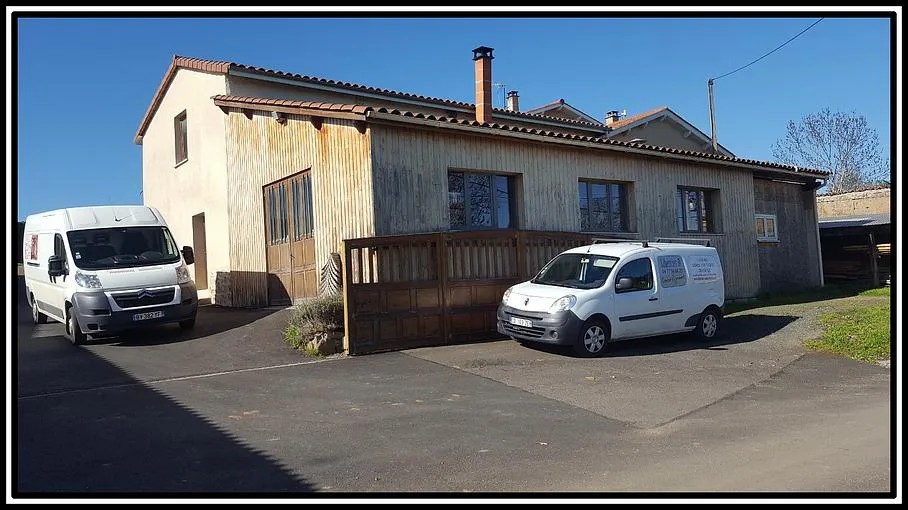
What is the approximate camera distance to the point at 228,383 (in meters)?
9.12

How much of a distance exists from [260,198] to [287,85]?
3.58 meters

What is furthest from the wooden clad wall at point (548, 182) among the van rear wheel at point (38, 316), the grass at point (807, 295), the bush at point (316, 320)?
the van rear wheel at point (38, 316)

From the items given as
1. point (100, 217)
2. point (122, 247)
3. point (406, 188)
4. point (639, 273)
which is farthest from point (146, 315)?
point (639, 273)

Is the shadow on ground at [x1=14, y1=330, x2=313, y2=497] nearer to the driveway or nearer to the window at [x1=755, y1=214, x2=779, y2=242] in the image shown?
the driveway

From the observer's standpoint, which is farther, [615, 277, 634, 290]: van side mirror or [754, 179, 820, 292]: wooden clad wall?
[754, 179, 820, 292]: wooden clad wall

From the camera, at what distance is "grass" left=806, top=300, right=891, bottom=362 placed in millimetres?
10891

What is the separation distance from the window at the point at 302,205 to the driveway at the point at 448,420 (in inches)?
128

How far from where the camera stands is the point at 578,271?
1158 centimetres

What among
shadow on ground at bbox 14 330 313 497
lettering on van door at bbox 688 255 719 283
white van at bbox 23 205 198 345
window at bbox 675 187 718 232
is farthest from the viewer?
window at bbox 675 187 718 232

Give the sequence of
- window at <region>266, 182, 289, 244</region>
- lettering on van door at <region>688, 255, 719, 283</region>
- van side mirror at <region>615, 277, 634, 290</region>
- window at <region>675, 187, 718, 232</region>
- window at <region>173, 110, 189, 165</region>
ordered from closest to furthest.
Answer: van side mirror at <region>615, 277, 634, 290</region>, lettering on van door at <region>688, 255, 719, 283</region>, window at <region>266, 182, 289, 244</region>, window at <region>675, 187, 718, 232</region>, window at <region>173, 110, 189, 165</region>

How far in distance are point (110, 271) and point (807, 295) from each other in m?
17.1

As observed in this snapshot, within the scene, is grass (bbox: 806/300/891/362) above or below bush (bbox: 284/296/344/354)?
below

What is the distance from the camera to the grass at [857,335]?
1089 centimetres

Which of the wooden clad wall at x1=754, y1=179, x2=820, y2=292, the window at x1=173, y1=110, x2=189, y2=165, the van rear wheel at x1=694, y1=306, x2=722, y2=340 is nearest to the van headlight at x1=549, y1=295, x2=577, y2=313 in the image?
the van rear wheel at x1=694, y1=306, x2=722, y2=340
